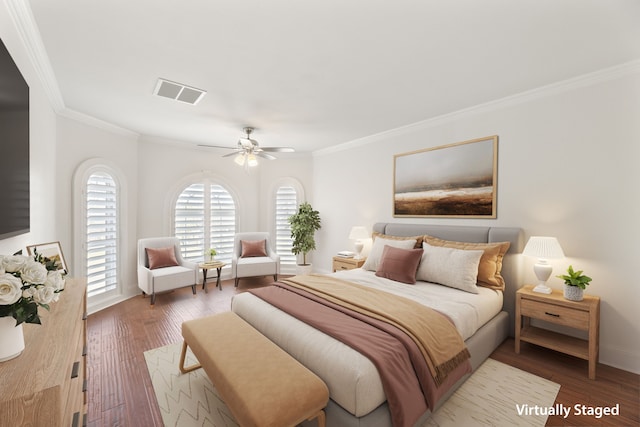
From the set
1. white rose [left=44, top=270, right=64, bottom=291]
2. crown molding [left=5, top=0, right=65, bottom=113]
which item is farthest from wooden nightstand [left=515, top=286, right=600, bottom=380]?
crown molding [left=5, top=0, right=65, bottom=113]

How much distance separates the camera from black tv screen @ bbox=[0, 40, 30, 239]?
1504 mm

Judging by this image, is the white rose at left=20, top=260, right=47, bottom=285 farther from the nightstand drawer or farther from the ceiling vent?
the nightstand drawer

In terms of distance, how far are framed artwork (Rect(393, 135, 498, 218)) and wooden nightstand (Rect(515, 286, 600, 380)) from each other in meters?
1.11

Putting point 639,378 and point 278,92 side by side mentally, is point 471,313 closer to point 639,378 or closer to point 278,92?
point 639,378

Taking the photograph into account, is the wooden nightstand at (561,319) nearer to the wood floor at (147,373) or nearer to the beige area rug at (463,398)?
the wood floor at (147,373)

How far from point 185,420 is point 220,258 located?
4.05 m

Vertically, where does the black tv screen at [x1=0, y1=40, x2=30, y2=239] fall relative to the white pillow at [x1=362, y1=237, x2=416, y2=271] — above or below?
above

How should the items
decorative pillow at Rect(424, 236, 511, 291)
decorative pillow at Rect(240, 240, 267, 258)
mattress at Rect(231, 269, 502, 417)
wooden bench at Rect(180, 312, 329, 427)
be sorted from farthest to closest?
decorative pillow at Rect(240, 240, 267, 258), decorative pillow at Rect(424, 236, 511, 291), mattress at Rect(231, 269, 502, 417), wooden bench at Rect(180, 312, 329, 427)

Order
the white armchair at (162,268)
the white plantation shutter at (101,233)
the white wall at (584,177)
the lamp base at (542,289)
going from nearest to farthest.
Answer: the white wall at (584,177) → the lamp base at (542,289) → the white plantation shutter at (101,233) → the white armchair at (162,268)

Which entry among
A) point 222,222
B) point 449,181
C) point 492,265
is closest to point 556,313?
point 492,265

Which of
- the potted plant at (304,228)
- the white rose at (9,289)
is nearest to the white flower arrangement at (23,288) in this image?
the white rose at (9,289)

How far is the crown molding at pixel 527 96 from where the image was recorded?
2619 millimetres

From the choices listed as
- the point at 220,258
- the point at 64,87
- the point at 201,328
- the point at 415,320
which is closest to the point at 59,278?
the point at 201,328

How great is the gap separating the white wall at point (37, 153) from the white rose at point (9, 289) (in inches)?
42.8
